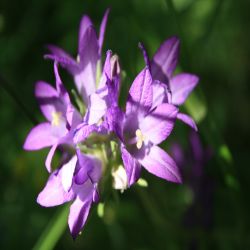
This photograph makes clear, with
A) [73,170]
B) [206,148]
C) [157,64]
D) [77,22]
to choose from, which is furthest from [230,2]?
Result: [73,170]

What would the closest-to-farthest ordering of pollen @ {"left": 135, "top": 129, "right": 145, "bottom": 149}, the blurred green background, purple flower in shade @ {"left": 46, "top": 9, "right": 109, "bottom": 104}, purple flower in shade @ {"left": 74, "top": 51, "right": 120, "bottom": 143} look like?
1. purple flower in shade @ {"left": 74, "top": 51, "right": 120, "bottom": 143}
2. pollen @ {"left": 135, "top": 129, "right": 145, "bottom": 149}
3. purple flower in shade @ {"left": 46, "top": 9, "right": 109, "bottom": 104}
4. the blurred green background

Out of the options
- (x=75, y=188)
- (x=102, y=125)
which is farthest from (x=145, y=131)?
(x=75, y=188)

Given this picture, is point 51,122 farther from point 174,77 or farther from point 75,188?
point 174,77

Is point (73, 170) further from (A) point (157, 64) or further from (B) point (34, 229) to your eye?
(B) point (34, 229)

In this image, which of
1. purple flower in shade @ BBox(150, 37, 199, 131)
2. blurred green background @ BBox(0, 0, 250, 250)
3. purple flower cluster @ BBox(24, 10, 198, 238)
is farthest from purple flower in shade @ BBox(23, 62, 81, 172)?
purple flower in shade @ BBox(150, 37, 199, 131)

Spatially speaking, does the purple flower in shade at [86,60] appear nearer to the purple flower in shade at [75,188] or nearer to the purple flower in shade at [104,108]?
the purple flower in shade at [104,108]

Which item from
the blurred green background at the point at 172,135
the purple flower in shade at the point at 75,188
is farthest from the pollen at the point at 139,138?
the blurred green background at the point at 172,135

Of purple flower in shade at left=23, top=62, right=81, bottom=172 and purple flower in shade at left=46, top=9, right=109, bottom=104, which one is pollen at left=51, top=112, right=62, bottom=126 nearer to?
purple flower in shade at left=23, top=62, right=81, bottom=172
